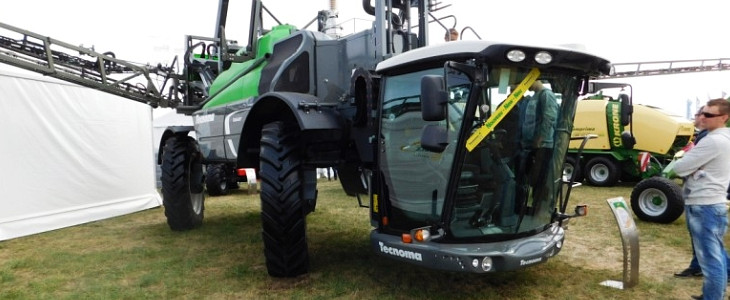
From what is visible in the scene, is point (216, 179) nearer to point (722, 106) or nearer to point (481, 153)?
point (481, 153)

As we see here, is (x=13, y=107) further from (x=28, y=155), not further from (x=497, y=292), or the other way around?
(x=497, y=292)

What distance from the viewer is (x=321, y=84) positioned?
518 cm

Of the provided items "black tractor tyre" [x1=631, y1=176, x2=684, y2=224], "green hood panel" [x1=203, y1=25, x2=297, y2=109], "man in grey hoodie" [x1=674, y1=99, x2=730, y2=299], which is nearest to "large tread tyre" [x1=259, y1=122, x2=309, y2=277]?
"green hood panel" [x1=203, y1=25, x2=297, y2=109]

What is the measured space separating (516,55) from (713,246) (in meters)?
2.05

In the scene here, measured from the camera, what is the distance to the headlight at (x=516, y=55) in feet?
10.5

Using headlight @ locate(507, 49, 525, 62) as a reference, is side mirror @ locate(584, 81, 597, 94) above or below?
below

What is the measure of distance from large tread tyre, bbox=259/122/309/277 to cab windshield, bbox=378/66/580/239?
34.9 inches

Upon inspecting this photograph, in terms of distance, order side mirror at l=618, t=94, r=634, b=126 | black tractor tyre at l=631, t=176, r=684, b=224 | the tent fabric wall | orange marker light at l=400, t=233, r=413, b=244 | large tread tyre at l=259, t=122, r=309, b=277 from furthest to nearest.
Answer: the tent fabric wall → black tractor tyre at l=631, t=176, r=684, b=224 → large tread tyre at l=259, t=122, r=309, b=277 → side mirror at l=618, t=94, r=634, b=126 → orange marker light at l=400, t=233, r=413, b=244

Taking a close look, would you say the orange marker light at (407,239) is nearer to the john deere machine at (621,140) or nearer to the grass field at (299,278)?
the grass field at (299,278)

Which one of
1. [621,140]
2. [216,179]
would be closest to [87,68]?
[216,179]

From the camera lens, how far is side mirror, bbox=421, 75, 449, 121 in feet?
10.3

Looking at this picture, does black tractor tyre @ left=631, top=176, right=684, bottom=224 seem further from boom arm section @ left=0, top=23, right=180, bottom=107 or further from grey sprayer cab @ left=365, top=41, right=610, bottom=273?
boom arm section @ left=0, top=23, right=180, bottom=107

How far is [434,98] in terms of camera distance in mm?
3150

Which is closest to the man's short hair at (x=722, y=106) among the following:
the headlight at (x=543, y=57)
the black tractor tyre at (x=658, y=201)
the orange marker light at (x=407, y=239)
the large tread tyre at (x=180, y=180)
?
the headlight at (x=543, y=57)
